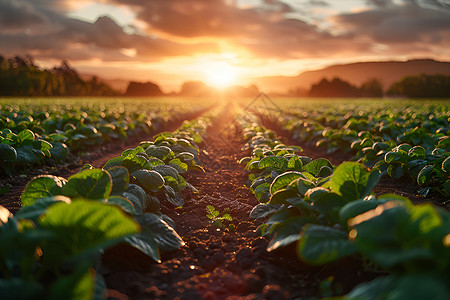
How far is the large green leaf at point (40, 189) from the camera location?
2.13 metres

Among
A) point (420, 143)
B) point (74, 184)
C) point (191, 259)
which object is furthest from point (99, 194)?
point (420, 143)

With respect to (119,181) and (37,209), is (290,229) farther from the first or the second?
(37,209)

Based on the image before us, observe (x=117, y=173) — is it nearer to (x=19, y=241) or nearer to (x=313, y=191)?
(x=19, y=241)

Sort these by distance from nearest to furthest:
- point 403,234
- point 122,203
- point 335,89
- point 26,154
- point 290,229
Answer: point 403,234, point 122,203, point 290,229, point 26,154, point 335,89

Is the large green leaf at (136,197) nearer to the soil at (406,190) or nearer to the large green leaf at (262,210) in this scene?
the large green leaf at (262,210)

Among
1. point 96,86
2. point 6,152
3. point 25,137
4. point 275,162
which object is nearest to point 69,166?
point 25,137

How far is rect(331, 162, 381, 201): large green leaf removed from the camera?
2107 millimetres

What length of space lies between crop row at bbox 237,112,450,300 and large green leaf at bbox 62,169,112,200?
119 cm

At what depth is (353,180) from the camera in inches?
84.0

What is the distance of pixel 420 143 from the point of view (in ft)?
22.1

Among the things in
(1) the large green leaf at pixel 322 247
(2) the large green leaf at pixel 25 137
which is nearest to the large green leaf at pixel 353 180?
(1) the large green leaf at pixel 322 247

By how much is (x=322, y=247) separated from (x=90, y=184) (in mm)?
1455

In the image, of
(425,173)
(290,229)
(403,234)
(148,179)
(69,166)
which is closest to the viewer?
(403,234)

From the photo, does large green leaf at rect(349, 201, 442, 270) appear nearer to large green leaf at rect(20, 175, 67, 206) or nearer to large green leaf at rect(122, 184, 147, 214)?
large green leaf at rect(122, 184, 147, 214)
